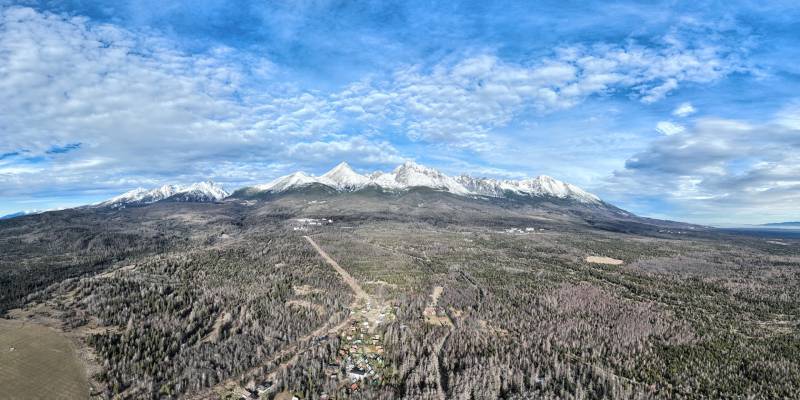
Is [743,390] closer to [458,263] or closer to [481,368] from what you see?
[481,368]

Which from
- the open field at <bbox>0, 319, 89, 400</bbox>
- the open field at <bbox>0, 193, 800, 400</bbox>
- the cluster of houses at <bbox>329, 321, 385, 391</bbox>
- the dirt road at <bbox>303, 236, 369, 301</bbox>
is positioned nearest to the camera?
the open field at <bbox>0, 319, 89, 400</bbox>

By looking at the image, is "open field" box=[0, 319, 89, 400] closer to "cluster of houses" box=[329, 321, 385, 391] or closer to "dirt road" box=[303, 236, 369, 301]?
"cluster of houses" box=[329, 321, 385, 391]

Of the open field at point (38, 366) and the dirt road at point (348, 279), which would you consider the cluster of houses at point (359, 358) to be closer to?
the dirt road at point (348, 279)

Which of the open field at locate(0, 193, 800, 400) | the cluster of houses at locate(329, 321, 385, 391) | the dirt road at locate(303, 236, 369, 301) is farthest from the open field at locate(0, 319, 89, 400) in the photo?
the dirt road at locate(303, 236, 369, 301)

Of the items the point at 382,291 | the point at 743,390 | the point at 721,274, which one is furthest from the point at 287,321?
the point at 721,274

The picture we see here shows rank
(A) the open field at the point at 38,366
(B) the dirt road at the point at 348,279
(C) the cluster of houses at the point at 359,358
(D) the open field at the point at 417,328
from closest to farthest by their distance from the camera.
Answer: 1. (A) the open field at the point at 38,366
2. (D) the open field at the point at 417,328
3. (C) the cluster of houses at the point at 359,358
4. (B) the dirt road at the point at 348,279

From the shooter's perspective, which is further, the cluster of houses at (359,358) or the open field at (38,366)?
the cluster of houses at (359,358)

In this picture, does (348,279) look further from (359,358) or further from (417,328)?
(359,358)

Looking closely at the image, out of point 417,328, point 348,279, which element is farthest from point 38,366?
point 348,279

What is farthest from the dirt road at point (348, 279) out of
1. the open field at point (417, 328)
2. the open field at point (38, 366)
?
the open field at point (38, 366)
